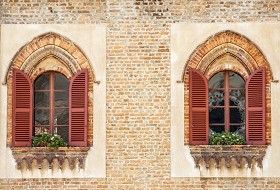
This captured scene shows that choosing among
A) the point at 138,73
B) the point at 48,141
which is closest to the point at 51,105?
the point at 48,141

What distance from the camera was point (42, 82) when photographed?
1708cm

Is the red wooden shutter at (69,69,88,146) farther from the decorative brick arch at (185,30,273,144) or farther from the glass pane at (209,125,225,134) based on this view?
the glass pane at (209,125,225,134)

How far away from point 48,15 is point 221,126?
15.1 ft

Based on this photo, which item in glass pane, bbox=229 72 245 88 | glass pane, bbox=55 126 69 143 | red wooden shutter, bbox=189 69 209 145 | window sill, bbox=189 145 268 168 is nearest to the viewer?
window sill, bbox=189 145 268 168

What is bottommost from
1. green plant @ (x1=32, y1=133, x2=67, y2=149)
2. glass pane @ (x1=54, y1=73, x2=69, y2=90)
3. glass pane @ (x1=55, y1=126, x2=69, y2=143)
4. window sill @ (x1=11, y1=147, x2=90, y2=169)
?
window sill @ (x1=11, y1=147, x2=90, y2=169)

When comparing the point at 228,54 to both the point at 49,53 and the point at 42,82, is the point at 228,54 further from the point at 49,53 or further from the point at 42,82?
the point at 42,82

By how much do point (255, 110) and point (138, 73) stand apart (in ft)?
8.87

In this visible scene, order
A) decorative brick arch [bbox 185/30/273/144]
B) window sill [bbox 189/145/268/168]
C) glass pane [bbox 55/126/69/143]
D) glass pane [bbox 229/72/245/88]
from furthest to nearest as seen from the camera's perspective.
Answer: glass pane [bbox 229/72/245/88] → glass pane [bbox 55/126/69/143] → decorative brick arch [bbox 185/30/273/144] → window sill [bbox 189/145/268/168]

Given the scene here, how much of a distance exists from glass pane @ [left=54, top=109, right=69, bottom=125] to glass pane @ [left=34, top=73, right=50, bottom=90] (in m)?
0.60

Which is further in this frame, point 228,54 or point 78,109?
point 228,54

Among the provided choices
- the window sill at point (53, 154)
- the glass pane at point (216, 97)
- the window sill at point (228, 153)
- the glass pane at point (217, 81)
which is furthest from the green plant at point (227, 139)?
the window sill at point (53, 154)

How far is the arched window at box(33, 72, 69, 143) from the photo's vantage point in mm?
16906

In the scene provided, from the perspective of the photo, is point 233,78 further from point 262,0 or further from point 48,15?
point 48,15

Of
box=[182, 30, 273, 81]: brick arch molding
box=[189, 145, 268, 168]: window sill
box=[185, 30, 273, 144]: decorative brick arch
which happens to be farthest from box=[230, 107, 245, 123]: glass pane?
box=[182, 30, 273, 81]: brick arch molding
